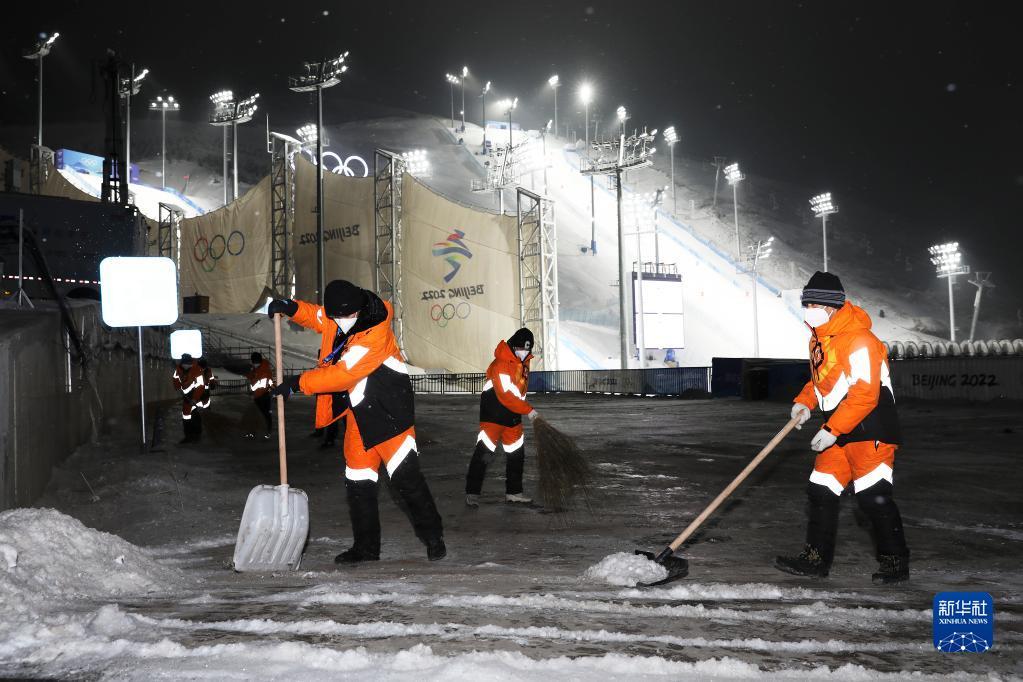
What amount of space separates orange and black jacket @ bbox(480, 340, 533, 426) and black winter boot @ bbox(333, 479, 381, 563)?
2463mm

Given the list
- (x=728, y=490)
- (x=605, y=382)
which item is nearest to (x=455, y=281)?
(x=605, y=382)

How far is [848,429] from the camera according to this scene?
479 cm

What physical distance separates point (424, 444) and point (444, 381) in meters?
26.9

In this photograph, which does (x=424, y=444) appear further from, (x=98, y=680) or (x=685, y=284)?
(x=685, y=284)

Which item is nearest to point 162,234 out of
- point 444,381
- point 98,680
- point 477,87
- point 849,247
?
point 444,381

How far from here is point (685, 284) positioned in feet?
262

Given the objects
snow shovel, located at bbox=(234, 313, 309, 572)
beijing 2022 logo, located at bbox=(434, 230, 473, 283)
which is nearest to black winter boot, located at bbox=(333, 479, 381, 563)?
snow shovel, located at bbox=(234, 313, 309, 572)

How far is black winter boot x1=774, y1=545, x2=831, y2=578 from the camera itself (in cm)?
517

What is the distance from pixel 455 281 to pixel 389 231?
177 inches

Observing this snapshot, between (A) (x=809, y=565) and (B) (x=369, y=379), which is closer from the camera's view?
(A) (x=809, y=565)

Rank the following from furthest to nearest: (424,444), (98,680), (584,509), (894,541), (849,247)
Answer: (849,247) < (424,444) < (584,509) < (894,541) < (98,680)

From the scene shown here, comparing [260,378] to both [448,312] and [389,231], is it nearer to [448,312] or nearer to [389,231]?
[448,312]

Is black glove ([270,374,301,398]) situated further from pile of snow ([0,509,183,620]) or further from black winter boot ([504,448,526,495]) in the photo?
black winter boot ([504,448,526,495])

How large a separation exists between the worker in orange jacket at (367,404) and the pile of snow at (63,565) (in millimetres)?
1211
